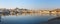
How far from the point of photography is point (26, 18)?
10.6 ft

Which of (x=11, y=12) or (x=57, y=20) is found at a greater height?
(x=11, y=12)

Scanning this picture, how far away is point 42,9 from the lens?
300 centimetres

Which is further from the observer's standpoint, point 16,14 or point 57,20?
point 16,14

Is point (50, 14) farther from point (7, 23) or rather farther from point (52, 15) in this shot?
point (7, 23)

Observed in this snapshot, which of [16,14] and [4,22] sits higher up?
[16,14]

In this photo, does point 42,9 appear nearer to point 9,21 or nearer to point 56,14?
point 56,14

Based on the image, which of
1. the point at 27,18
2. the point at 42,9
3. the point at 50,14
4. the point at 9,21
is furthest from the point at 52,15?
the point at 9,21

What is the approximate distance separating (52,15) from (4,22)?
4.09ft

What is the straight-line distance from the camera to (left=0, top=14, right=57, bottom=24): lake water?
3.07 metres

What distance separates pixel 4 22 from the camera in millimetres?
3078

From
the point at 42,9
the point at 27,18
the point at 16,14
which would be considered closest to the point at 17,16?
the point at 16,14

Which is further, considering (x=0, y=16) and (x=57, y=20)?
(x=0, y=16)

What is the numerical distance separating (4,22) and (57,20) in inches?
53.0

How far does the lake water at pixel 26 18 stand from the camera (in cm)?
307
